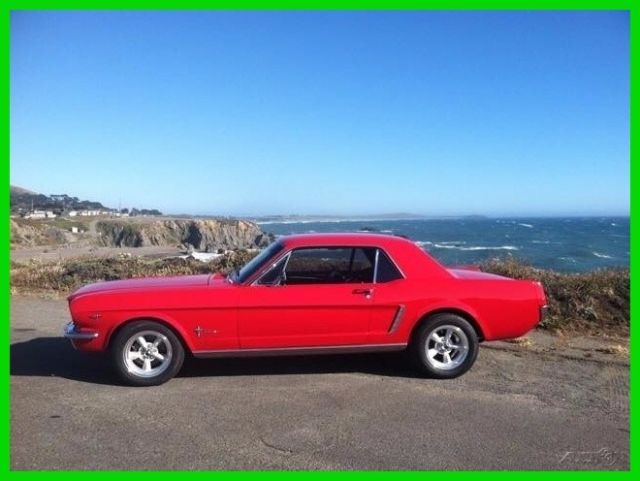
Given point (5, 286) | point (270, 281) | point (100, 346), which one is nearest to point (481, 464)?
point (270, 281)

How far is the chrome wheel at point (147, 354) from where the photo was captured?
16.3ft

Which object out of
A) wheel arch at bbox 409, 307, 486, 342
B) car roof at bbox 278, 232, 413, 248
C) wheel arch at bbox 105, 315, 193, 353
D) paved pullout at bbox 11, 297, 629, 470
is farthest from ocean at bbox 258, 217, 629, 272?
wheel arch at bbox 105, 315, 193, 353

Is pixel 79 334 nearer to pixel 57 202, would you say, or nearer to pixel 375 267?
pixel 375 267

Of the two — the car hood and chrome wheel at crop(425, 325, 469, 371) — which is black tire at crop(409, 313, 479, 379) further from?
the car hood

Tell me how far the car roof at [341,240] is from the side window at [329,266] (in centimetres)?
6

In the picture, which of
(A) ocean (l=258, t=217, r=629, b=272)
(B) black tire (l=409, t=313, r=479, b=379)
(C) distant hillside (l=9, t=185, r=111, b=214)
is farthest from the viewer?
(C) distant hillside (l=9, t=185, r=111, b=214)

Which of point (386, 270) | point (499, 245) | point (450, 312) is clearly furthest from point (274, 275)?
point (499, 245)

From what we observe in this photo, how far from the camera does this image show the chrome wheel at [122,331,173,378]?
16.3ft

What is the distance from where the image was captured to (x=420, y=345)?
5.16m

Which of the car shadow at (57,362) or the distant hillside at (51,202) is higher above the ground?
the distant hillside at (51,202)

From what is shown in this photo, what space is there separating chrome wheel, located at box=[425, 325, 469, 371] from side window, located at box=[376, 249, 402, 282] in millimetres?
663

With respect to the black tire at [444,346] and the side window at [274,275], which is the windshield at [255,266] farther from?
the black tire at [444,346]

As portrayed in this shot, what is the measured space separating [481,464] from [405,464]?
50 cm

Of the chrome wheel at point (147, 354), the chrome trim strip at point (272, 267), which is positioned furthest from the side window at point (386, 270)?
the chrome wheel at point (147, 354)
